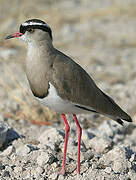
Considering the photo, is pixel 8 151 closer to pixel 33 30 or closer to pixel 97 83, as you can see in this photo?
pixel 33 30

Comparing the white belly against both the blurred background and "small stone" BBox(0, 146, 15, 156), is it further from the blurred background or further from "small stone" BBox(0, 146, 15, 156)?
the blurred background

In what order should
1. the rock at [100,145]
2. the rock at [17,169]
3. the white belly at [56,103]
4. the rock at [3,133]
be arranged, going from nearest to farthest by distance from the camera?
the white belly at [56,103] < the rock at [17,169] < the rock at [3,133] < the rock at [100,145]

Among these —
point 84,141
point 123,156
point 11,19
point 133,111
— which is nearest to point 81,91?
point 123,156

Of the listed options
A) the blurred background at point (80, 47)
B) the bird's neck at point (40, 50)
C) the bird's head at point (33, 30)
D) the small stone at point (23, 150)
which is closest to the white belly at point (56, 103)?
the bird's neck at point (40, 50)

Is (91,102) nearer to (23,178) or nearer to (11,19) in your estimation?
(23,178)

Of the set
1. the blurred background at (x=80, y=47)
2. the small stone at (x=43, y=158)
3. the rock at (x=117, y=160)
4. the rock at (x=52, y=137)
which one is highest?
the small stone at (x=43, y=158)

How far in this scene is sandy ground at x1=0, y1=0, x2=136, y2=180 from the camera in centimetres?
427

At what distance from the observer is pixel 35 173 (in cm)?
412

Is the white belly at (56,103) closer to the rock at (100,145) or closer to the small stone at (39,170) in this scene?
the small stone at (39,170)

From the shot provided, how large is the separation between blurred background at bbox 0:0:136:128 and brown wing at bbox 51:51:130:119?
1846 mm

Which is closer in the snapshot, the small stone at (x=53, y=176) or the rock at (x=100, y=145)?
the small stone at (x=53, y=176)

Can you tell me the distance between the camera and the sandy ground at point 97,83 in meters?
4.27

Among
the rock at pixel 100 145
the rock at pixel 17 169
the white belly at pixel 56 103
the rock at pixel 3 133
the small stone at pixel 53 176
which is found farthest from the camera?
the rock at pixel 100 145

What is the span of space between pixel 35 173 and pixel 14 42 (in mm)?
5161
